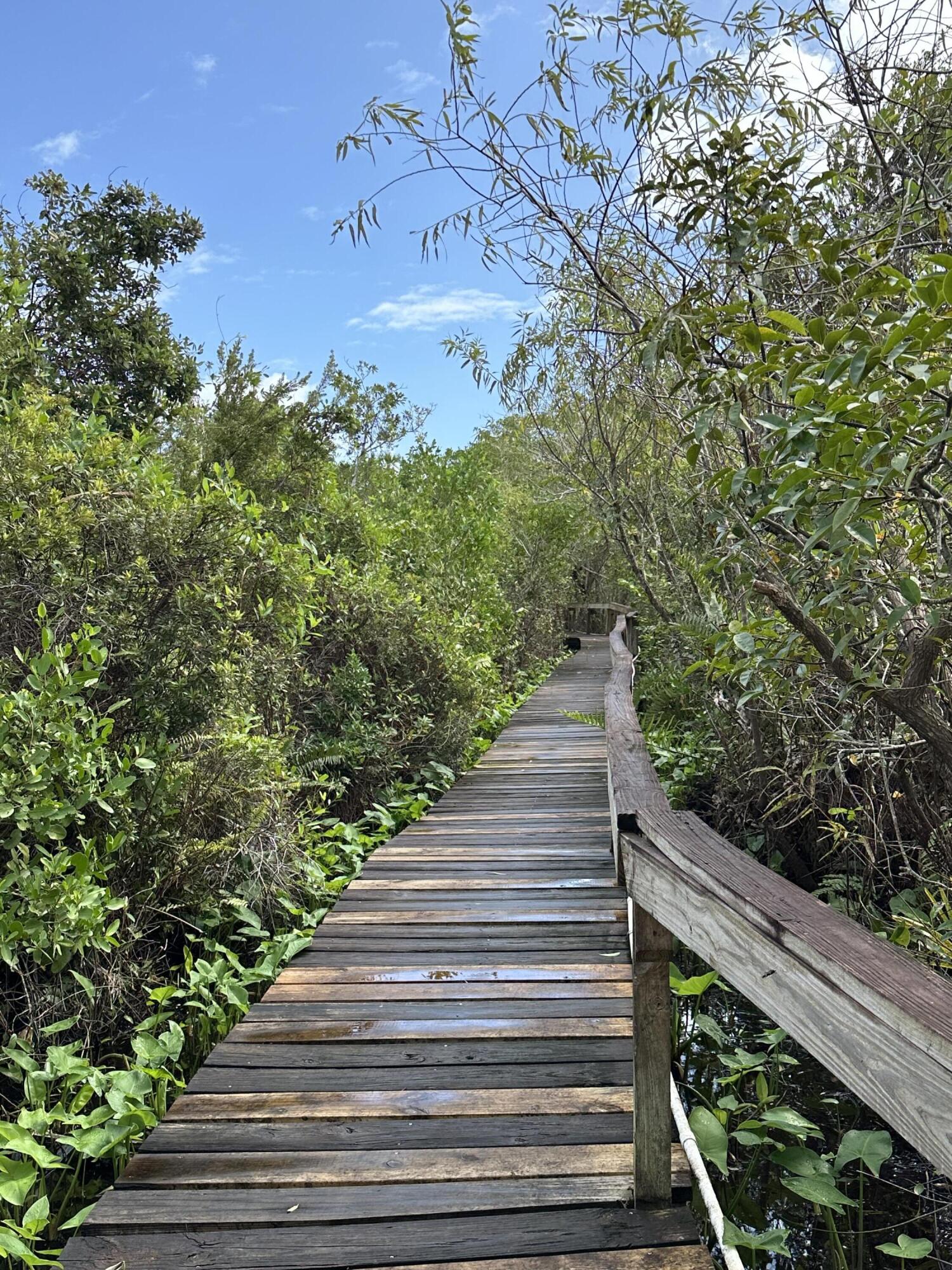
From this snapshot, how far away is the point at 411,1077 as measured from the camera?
2969 millimetres

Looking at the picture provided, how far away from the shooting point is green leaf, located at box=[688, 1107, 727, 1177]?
2.75 meters

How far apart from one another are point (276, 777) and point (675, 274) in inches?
149

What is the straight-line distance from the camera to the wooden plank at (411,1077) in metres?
2.90

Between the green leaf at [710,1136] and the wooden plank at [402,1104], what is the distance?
0.27 meters

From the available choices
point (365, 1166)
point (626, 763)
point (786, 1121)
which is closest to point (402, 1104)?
point (365, 1166)

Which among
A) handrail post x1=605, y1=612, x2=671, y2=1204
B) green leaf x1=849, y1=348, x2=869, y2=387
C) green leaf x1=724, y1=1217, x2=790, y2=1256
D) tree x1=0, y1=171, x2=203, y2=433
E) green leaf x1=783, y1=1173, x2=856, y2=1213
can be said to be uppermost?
tree x1=0, y1=171, x2=203, y2=433

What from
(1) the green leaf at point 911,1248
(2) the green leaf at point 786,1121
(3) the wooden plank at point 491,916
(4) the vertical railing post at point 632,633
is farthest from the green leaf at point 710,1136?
(4) the vertical railing post at point 632,633

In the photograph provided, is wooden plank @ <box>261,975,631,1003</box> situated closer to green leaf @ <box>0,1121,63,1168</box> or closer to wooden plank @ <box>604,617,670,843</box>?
wooden plank @ <box>604,617,670,843</box>

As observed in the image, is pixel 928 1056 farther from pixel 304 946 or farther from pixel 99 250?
pixel 99 250

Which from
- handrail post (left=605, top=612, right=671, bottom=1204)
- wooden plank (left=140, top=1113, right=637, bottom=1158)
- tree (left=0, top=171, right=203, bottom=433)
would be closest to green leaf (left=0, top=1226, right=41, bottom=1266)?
wooden plank (left=140, top=1113, right=637, bottom=1158)

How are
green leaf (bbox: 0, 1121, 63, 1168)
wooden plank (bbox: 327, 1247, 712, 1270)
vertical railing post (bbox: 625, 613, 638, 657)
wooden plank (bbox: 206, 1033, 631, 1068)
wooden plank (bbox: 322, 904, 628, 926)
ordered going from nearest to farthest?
wooden plank (bbox: 327, 1247, 712, 1270)
green leaf (bbox: 0, 1121, 63, 1168)
wooden plank (bbox: 206, 1033, 631, 1068)
wooden plank (bbox: 322, 904, 628, 926)
vertical railing post (bbox: 625, 613, 638, 657)

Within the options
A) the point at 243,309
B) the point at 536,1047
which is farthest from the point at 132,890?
the point at 243,309

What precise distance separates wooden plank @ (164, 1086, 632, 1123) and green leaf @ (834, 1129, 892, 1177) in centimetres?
71

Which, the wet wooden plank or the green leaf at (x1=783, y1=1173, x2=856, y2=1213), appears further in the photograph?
the wet wooden plank
